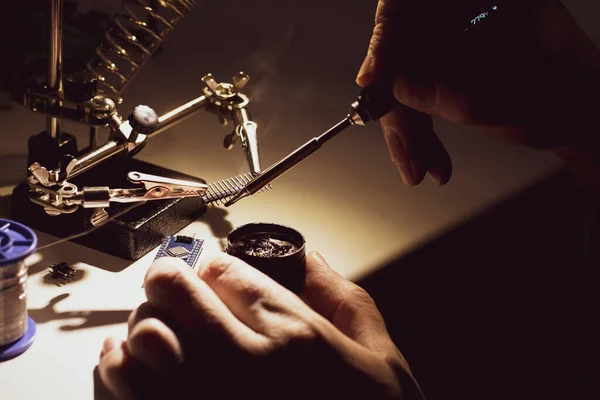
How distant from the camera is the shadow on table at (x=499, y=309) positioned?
1139 millimetres

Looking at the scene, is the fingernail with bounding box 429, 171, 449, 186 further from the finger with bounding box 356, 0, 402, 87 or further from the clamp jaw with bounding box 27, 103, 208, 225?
the clamp jaw with bounding box 27, 103, 208, 225

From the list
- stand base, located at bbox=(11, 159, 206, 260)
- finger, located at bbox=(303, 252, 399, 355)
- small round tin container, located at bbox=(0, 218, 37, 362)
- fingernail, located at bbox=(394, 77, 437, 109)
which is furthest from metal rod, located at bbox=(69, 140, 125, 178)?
fingernail, located at bbox=(394, 77, 437, 109)

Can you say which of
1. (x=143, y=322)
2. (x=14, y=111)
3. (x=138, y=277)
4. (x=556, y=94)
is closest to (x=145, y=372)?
Result: (x=143, y=322)

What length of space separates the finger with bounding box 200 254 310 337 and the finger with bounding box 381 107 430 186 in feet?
1.50

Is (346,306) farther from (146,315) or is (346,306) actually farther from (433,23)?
(433,23)

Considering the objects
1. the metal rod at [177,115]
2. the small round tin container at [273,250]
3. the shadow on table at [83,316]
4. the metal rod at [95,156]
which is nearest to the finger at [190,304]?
the small round tin container at [273,250]

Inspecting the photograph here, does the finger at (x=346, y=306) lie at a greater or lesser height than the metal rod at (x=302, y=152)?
lesser

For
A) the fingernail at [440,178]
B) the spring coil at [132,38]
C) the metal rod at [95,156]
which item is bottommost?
the fingernail at [440,178]

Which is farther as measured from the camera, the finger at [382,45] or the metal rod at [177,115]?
the metal rod at [177,115]

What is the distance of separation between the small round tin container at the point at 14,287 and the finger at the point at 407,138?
0.60 m

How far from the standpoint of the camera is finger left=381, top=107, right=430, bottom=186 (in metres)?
1.13

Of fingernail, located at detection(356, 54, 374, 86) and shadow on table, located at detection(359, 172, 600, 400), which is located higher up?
fingernail, located at detection(356, 54, 374, 86)

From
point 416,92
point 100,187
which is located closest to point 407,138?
point 416,92

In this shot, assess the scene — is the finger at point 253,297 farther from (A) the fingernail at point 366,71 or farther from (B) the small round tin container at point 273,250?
(A) the fingernail at point 366,71
